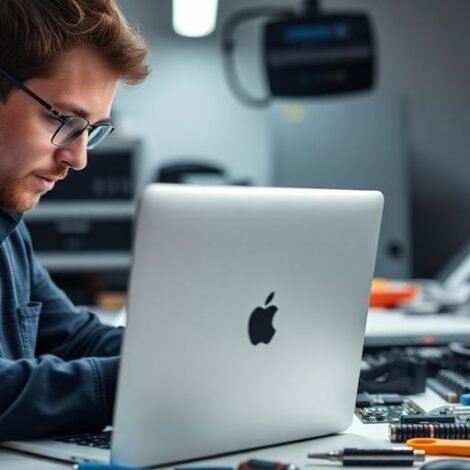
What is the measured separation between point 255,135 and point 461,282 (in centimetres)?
136

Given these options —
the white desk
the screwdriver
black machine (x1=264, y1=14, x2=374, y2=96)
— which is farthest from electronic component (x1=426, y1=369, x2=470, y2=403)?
black machine (x1=264, y1=14, x2=374, y2=96)

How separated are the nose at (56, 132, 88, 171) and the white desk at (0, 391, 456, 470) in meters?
0.41

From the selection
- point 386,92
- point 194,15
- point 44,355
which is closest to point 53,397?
point 44,355

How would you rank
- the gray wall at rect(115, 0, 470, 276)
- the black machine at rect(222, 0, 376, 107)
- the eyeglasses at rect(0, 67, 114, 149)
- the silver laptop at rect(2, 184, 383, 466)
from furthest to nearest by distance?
the gray wall at rect(115, 0, 470, 276) → the black machine at rect(222, 0, 376, 107) → the eyeglasses at rect(0, 67, 114, 149) → the silver laptop at rect(2, 184, 383, 466)

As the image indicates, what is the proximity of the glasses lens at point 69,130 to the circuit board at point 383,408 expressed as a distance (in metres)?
0.56

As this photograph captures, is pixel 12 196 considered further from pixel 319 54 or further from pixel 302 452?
pixel 319 54

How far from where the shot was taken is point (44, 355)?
4.09ft

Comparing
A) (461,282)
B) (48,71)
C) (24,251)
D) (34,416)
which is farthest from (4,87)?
(461,282)

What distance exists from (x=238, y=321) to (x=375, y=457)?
8.6 inches

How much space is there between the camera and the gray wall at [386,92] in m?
4.11

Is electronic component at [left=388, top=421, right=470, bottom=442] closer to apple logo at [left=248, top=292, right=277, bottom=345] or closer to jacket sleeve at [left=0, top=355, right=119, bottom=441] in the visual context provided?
apple logo at [left=248, top=292, right=277, bottom=345]

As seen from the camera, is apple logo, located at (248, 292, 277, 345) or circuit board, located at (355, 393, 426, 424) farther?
circuit board, located at (355, 393, 426, 424)

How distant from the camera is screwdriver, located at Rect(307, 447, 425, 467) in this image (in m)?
1.00

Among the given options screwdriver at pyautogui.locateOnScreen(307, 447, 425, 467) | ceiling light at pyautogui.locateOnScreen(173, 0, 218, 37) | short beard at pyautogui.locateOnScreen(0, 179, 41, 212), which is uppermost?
ceiling light at pyautogui.locateOnScreen(173, 0, 218, 37)
